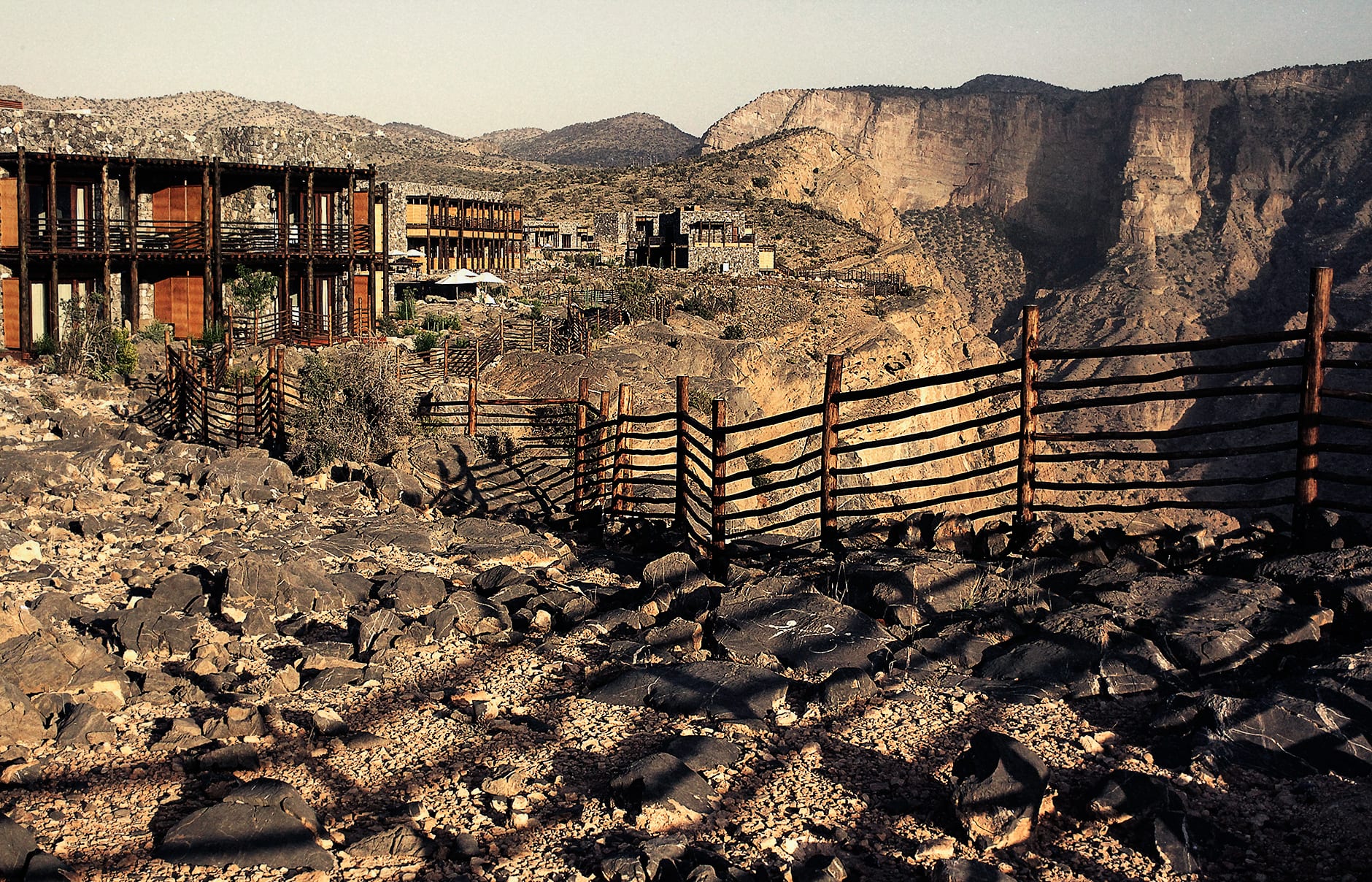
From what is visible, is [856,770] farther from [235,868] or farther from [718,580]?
[718,580]

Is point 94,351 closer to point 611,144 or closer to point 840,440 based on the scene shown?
point 840,440

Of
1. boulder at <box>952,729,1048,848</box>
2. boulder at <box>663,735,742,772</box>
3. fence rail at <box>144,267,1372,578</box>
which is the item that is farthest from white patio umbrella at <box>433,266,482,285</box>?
boulder at <box>952,729,1048,848</box>

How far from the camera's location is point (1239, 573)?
6.25 meters

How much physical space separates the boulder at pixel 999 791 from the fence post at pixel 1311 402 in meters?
3.10

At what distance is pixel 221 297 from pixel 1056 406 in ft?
81.8

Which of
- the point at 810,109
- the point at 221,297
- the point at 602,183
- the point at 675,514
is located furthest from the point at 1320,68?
the point at 675,514

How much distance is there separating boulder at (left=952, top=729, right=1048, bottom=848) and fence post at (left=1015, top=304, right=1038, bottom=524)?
3.06 meters

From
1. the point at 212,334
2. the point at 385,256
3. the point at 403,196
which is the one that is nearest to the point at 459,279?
the point at 385,256

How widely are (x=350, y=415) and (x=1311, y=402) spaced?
11.6 meters

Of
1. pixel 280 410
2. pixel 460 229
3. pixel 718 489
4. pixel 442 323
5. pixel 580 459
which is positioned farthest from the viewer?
pixel 460 229

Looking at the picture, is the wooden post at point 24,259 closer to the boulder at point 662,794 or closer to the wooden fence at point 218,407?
the wooden fence at point 218,407

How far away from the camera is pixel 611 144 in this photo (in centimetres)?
14788

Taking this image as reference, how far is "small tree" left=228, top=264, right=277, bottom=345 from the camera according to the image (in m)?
27.6

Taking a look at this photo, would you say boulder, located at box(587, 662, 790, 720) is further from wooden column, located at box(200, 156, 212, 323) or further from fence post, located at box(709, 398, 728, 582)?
wooden column, located at box(200, 156, 212, 323)
